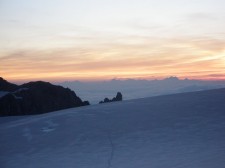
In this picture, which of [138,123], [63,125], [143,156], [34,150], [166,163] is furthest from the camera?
[63,125]

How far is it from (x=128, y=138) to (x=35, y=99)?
63.3m

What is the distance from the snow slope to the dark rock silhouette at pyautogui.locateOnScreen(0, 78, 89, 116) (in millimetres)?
49385

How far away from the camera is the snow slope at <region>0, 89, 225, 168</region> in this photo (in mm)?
9664

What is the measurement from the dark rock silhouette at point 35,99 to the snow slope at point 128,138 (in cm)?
4939

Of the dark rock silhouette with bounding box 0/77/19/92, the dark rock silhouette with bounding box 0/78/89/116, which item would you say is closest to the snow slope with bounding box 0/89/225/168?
the dark rock silhouette with bounding box 0/78/89/116

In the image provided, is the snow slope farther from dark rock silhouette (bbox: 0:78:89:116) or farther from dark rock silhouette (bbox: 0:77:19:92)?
dark rock silhouette (bbox: 0:77:19:92)

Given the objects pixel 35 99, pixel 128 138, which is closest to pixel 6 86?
pixel 35 99

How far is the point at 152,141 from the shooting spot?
1160 centimetres

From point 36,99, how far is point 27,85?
13.6 ft

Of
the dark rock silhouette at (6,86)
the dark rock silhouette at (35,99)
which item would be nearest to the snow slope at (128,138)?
the dark rock silhouette at (35,99)

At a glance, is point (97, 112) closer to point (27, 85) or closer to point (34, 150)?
point (34, 150)

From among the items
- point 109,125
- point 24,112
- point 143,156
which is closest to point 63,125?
point 109,125

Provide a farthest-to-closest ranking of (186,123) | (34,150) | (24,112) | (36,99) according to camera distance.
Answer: (36,99), (24,112), (186,123), (34,150)

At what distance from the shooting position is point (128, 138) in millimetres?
12531
